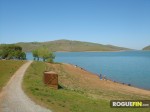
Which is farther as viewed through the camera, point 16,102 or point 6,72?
point 6,72

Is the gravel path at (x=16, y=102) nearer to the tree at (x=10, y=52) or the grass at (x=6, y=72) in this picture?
the grass at (x=6, y=72)

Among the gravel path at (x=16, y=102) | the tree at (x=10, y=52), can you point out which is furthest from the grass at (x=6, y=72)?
the tree at (x=10, y=52)

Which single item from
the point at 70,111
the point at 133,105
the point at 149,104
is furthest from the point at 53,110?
the point at 149,104

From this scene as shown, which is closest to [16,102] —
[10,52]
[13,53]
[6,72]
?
[6,72]

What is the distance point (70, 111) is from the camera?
2453 centimetres

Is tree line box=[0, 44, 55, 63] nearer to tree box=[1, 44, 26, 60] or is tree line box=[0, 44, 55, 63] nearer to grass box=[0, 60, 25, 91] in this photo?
tree box=[1, 44, 26, 60]

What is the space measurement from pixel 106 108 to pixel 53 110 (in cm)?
677

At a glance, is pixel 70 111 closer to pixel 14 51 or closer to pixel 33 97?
pixel 33 97

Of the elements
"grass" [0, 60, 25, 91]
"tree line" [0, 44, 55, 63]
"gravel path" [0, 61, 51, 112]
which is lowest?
"gravel path" [0, 61, 51, 112]

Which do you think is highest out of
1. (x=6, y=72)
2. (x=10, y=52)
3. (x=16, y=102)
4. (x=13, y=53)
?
(x=10, y=52)

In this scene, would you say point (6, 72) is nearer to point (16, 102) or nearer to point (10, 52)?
point (16, 102)

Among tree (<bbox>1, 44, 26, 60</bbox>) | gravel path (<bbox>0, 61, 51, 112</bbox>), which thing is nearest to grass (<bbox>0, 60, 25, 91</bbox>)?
gravel path (<bbox>0, 61, 51, 112</bbox>)

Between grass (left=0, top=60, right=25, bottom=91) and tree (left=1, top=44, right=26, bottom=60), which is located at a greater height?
tree (left=1, top=44, right=26, bottom=60)

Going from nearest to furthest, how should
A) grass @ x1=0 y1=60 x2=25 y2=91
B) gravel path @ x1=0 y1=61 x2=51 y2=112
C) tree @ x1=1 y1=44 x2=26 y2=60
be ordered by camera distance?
gravel path @ x1=0 y1=61 x2=51 y2=112
grass @ x1=0 y1=60 x2=25 y2=91
tree @ x1=1 y1=44 x2=26 y2=60
